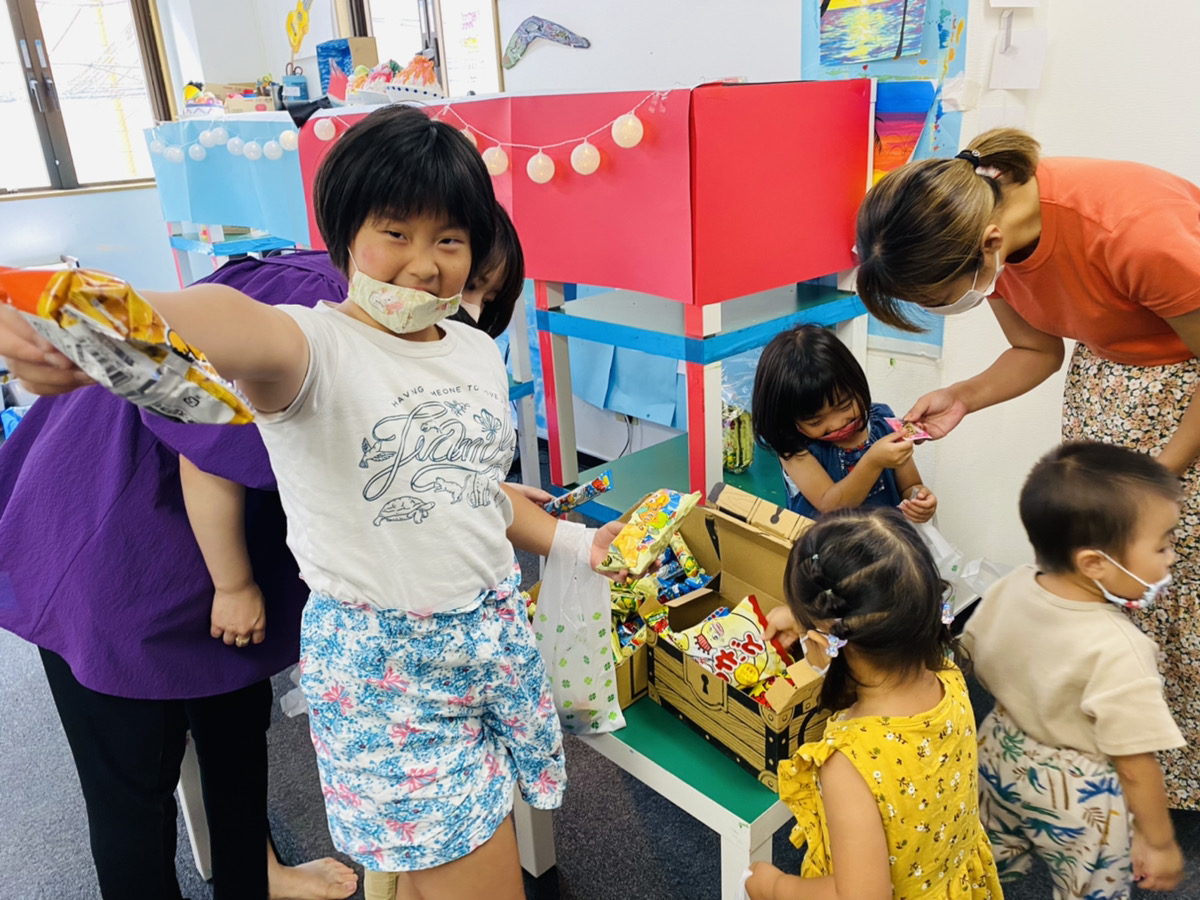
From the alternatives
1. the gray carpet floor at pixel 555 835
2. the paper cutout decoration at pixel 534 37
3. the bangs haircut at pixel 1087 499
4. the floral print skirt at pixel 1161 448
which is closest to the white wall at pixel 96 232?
the paper cutout decoration at pixel 534 37

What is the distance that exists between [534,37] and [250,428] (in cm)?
232

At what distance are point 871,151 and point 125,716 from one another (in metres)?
1.79

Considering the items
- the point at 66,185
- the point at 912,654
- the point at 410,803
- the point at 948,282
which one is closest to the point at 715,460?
the point at 948,282

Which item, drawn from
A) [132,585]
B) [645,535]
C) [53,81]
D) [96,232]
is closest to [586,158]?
[645,535]

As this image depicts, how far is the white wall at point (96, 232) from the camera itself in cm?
446

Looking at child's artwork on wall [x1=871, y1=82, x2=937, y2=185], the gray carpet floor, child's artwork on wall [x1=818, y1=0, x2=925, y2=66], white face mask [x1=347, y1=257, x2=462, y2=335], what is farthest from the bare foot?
child's artwork on wall [x1=818, y1=0, x2=925, y2=66]

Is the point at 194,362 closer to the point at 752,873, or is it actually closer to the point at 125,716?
the point at 125,716

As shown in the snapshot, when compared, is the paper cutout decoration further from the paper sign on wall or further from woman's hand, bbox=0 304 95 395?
woman's hand, bbox=0 304 95 395

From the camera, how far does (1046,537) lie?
1.09 metres

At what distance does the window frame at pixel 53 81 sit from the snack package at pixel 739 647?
475cm

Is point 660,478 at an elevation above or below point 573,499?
below

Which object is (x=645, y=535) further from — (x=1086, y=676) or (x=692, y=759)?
(x=1086, y=676)

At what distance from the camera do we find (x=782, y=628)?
4.20ft

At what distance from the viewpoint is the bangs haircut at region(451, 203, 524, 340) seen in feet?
3.68
